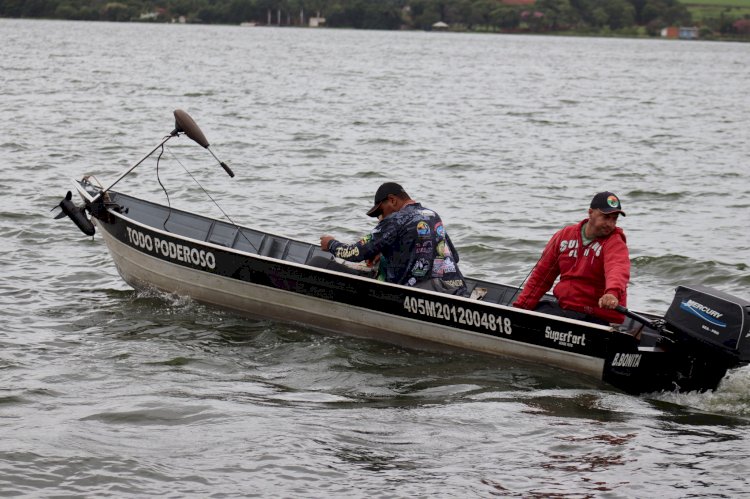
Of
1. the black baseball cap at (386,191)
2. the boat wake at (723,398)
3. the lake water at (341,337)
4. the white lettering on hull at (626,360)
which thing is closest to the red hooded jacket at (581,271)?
the white lettering on hull at (626,360)

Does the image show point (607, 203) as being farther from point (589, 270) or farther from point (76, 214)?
point (76, 214)

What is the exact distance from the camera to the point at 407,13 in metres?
179

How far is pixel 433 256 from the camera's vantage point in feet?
36.8

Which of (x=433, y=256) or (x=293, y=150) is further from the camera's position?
(x=293, y=150)

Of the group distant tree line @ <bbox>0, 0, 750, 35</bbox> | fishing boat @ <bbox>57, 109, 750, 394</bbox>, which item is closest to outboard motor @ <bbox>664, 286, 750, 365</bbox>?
fishing boat @ <bbox>57, 109, 750, 394</bbox>

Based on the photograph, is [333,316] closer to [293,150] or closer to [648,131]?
[293,150]

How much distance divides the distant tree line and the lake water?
125 metres

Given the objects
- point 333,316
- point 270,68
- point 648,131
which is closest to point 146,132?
point 648,131

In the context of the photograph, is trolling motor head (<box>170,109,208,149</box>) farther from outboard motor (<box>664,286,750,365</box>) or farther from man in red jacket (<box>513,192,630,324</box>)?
outboard motor (<box>664,286,750,365</box>)

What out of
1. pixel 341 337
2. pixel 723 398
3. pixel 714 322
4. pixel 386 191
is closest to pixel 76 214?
pixel 341 337

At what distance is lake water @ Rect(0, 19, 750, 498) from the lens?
822 cm

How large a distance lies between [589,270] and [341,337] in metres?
2.99

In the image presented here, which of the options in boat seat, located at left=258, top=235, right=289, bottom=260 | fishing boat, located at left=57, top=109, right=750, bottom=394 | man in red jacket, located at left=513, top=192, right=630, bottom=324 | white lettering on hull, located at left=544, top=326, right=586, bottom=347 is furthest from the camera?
boat seat, located at left=258, top=235, right=289, bottom=260

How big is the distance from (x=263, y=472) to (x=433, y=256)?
12.2ft
